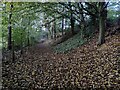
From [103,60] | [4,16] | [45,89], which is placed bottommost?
[45,89]

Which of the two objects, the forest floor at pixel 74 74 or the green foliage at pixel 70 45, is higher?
the green foliage at pixel 70 45

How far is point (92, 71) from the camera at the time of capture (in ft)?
32.9

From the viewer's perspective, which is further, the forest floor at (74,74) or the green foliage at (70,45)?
the green foliage at (70,45)


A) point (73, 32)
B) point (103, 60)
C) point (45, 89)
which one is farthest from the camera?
point (73, 32)

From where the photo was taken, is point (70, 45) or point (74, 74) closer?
point (74, 74)

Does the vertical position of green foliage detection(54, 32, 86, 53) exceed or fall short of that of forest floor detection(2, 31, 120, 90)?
it exceeds it

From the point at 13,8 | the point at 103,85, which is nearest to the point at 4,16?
the point at 13,8

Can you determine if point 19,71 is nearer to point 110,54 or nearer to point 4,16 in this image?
point 110,54

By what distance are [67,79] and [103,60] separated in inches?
101

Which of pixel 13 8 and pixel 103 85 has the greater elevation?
pixel 13 8

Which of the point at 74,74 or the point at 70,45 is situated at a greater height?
the point at 70,45

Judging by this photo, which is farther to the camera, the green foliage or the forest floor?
the green foliage

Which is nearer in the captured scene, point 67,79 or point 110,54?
point 67,79

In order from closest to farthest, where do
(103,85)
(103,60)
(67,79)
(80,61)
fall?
(103,85), (67,79), (103,60), (80,61)
